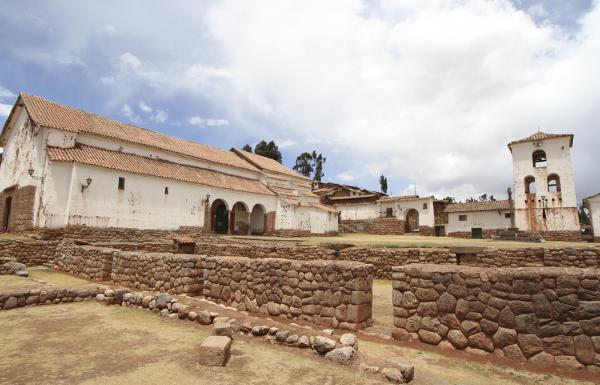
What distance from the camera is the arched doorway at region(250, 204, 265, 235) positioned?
32.8m

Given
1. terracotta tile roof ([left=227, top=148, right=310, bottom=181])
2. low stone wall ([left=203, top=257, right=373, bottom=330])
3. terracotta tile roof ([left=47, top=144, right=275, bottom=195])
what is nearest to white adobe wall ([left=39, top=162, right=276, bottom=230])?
terracotta tile roof ([left=47, top=144, right=275, bottom=195])

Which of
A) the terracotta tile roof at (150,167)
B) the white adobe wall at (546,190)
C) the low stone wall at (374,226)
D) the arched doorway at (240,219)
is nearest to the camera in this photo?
the terracotta tile roof at (150,167)

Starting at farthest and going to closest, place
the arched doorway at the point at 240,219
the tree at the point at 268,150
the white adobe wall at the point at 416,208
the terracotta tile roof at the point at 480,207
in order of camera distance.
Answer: the tree at the point at 268,150 → the white adobe wall at the point at 416,208 → the terracotta tile roof at the point at 480,207 → the arched doorway at the point at 240,219

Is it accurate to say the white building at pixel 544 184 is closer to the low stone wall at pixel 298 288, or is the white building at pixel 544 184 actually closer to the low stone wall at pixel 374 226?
the low stone wall at pixel 374 226

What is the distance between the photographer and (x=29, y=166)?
20266 millimetres

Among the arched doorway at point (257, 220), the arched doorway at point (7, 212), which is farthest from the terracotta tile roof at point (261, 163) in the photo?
the arched doorway at point (7, 212)

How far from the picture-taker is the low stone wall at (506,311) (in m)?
4.14

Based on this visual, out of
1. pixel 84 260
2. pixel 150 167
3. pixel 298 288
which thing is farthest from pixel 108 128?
pixel 298 288

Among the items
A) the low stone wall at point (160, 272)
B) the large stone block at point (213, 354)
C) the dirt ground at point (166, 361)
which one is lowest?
the dirt ground at point (166, 361)

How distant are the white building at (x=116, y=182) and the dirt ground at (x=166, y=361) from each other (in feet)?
51.9

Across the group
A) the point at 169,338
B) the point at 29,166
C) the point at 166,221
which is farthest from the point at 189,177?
the point at 169,338

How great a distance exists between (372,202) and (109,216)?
92.3 feet

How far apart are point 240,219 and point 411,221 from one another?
812 inches

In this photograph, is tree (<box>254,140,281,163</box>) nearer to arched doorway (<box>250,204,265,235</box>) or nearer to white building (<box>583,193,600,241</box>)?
arched doorway (<box>250,204,265,235</box>)
